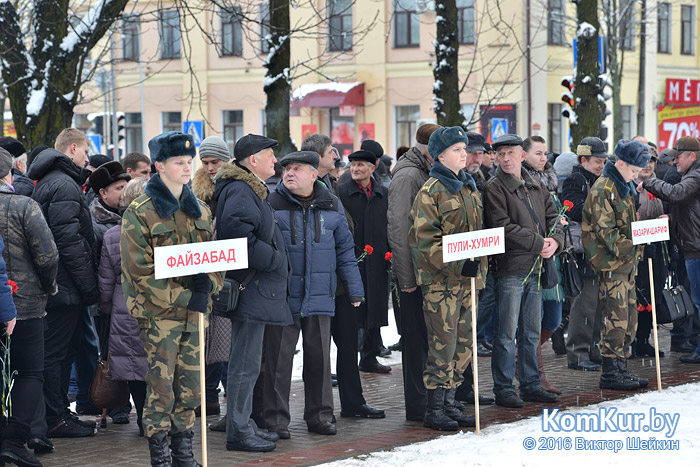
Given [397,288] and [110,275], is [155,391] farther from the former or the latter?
[397,288]

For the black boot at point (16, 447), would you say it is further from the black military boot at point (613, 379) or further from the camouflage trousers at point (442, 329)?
the black military boot at point (613, 379)

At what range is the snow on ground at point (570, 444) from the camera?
23.4 ft

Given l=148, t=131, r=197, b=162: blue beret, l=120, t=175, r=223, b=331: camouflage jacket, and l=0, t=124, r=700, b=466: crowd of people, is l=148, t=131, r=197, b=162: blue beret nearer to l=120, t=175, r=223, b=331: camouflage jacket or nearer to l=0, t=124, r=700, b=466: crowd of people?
l=0, t=124, r=700, b=466: crowd of people

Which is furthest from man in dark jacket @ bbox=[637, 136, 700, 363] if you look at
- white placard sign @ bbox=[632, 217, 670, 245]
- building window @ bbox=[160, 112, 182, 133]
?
building window @ bbox=[160, 112, 182, 133]

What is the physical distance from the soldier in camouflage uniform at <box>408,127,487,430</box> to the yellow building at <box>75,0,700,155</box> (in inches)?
876

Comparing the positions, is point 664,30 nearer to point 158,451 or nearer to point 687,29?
point 687,29

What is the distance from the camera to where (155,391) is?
21.9ft

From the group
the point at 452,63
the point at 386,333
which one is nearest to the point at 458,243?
the point at 386,333

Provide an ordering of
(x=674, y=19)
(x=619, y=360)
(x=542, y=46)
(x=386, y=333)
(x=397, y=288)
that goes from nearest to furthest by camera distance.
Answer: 1. (x=397, y=288)
2. (x=619, y=360)
3. (x=386, y=333)
4. (x=542, y=46)
5. (x=674, y=19)

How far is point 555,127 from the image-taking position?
38375 millimetres

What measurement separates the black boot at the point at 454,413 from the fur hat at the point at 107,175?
2.95 m

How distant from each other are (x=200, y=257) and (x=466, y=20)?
3146 centimetres

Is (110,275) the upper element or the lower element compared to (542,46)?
lower

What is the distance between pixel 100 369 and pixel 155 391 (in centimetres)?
131
